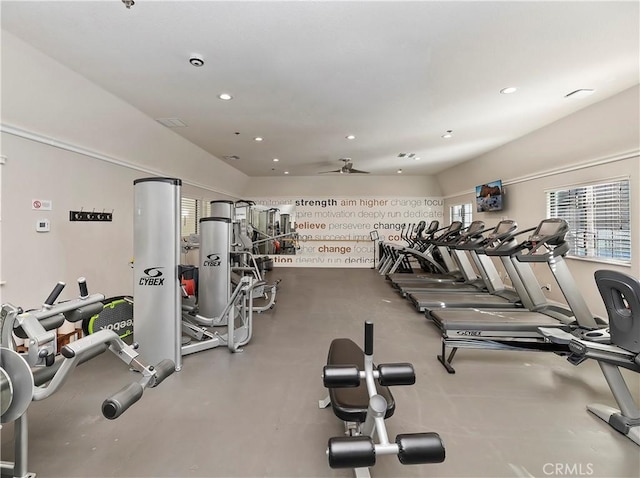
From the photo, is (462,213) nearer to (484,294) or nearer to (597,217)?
(484,294)

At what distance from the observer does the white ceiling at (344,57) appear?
Answer: 217 centimetres

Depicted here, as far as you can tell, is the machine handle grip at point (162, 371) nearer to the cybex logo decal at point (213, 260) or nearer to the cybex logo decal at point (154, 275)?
the cybex logo decal at point (154, 275)

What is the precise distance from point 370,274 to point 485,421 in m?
6.58

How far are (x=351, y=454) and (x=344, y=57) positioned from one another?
3.01m

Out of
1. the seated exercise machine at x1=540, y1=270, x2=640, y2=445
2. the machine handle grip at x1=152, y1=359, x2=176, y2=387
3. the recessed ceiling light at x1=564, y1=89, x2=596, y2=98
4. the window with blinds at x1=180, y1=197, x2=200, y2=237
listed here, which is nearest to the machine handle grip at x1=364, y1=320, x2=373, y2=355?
the machine handle grip at x1=152, y1=359, x2=176, y2=387

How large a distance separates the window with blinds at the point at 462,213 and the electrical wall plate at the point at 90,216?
7.96m

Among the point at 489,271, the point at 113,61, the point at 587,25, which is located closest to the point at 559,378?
the point at 489,271

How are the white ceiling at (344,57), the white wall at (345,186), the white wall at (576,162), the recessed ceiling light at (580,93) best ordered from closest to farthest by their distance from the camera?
the white ceiling at (344,57)
the recessed ceiling light at (580,93)
the white wall at (576,162)
the white wall at (345,186)

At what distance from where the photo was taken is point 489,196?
6453 mm

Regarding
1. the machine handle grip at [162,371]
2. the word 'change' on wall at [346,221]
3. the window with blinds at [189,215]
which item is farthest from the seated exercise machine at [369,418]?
the word 'change' on wall at [346,221]

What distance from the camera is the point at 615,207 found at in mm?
3945

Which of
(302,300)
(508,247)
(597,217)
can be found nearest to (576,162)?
(597,217)

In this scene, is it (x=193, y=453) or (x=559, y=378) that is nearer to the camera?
(x=193, y=453)

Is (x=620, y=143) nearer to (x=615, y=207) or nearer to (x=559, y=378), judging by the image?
(x=615, y=207)
